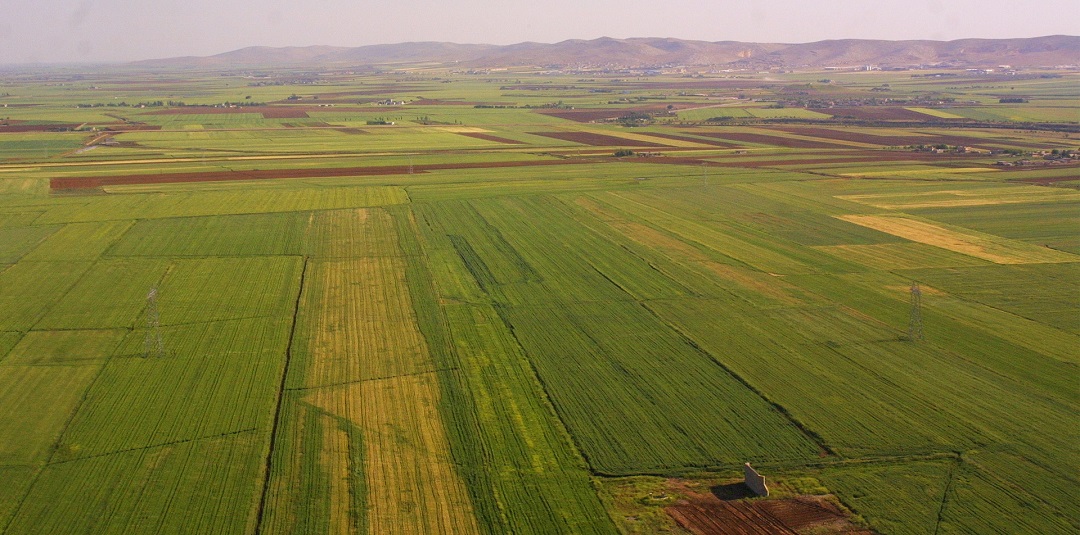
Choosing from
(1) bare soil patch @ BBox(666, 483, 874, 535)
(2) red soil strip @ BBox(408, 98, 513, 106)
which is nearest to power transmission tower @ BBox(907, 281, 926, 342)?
(1) bare soil patch @ BBox(666, 483, 874, 535)

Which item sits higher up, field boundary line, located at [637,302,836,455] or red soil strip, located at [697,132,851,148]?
red soil strip, located at [697,132,851,148]

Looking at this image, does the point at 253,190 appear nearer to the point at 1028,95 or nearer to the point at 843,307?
the point at 843,307

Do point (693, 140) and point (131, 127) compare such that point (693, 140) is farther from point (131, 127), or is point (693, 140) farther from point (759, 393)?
point (759, 393)

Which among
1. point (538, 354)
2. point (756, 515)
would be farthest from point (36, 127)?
point (756, 515)

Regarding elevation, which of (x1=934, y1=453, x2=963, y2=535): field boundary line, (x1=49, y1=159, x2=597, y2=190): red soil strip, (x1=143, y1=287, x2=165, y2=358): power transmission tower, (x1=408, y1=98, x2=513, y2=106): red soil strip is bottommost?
(x1=934, y1=453, x2=963, y2=535): field boundary line

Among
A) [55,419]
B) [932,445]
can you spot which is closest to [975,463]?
[932,445]

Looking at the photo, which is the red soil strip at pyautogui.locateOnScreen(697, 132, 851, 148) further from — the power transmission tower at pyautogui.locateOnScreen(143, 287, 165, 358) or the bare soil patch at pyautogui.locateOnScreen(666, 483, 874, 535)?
the bare soil patch at pyautogui.locateOnScreen(666, 483, 874, 535)
